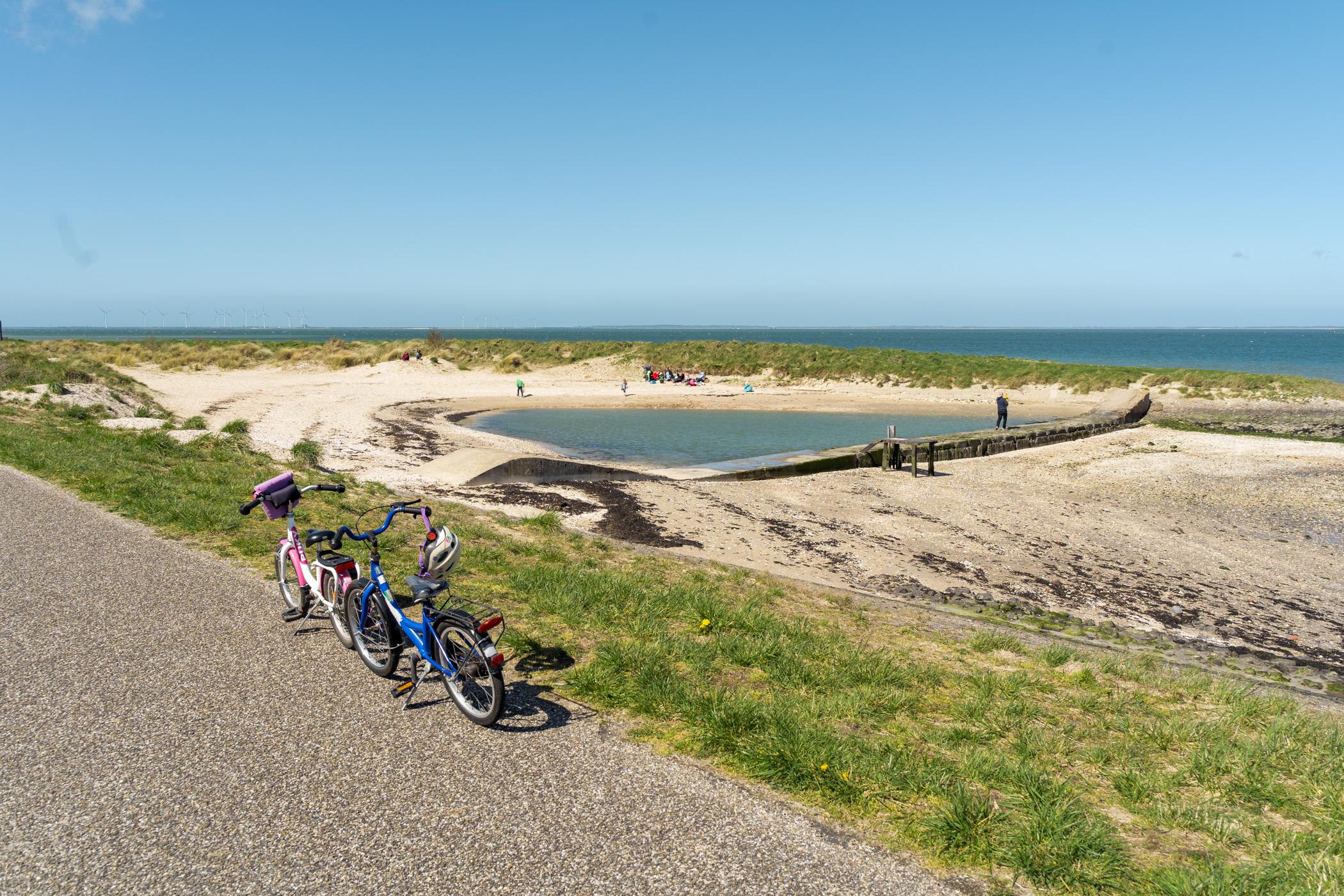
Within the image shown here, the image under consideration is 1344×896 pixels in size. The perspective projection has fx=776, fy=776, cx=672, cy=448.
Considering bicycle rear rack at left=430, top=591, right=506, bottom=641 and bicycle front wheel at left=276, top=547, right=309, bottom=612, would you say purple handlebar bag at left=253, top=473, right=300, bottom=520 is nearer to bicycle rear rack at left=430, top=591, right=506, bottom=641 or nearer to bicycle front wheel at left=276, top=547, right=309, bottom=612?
bicycle front wheel at left=276, top=547, right=309, bottom=612

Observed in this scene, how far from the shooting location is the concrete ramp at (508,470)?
20609mm

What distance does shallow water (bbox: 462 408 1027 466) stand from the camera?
1184 inches

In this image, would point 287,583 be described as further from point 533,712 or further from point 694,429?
point 694,429

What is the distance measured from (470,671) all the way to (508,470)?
16831mm

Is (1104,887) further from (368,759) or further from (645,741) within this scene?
(368,759)

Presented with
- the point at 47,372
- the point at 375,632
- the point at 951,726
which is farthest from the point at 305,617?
the point at 47,372

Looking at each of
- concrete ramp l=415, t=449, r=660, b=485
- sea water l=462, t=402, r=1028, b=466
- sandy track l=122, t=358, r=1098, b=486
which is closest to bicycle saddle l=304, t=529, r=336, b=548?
sandy track l=122, t=358, r=1098, b=486

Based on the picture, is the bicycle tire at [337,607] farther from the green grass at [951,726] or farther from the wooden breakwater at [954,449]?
the wooden breakwater at [954,449]

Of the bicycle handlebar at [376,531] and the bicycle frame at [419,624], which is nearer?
the bicycle frame at [419,624]

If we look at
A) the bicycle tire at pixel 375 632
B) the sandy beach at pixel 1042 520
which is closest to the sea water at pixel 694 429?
the sandy beach at pixel 1042 520

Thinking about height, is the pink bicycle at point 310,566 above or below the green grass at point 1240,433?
above

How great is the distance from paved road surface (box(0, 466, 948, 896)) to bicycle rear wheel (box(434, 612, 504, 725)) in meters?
0.16

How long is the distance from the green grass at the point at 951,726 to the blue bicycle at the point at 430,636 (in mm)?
885

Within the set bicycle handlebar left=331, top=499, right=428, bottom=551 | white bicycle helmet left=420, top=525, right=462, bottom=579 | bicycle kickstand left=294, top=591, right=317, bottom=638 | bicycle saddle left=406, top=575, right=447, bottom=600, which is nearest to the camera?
white bicycle helmet left=420, top=525, right=462, bottom=579
